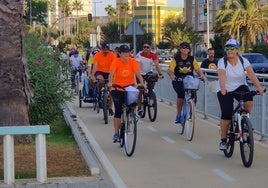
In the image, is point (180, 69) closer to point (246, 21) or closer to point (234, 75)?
point (234, 75)

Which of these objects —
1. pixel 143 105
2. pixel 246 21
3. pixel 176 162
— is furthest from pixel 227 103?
pixel 246 21

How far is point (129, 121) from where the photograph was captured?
994cm

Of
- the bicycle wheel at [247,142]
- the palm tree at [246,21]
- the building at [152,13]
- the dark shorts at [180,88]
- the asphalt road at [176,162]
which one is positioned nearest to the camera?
the asphalt road at [176,162]

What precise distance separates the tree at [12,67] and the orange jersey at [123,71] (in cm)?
149

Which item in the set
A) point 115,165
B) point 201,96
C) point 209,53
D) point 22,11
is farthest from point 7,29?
point 209,53

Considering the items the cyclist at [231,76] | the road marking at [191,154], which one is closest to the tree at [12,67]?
the road marking at [191,154]

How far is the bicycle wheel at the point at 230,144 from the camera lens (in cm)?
943

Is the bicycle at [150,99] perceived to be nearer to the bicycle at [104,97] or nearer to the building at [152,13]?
the bicycle at [104,97]

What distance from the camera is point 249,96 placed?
9062mm

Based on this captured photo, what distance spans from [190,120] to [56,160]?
3120mm

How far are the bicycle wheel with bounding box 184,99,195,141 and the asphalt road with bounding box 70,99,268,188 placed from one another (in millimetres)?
148

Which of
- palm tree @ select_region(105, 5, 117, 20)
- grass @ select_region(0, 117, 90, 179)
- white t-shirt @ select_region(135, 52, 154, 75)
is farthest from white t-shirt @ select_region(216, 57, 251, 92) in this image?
palm tree @ select_region(105, 5, 117, 20)

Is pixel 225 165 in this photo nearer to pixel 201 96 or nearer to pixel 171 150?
pixel 171 150

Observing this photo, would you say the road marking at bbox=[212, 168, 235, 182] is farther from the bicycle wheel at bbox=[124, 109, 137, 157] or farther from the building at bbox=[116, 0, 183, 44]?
the building at bbox=[116, 0, 183, 44]
